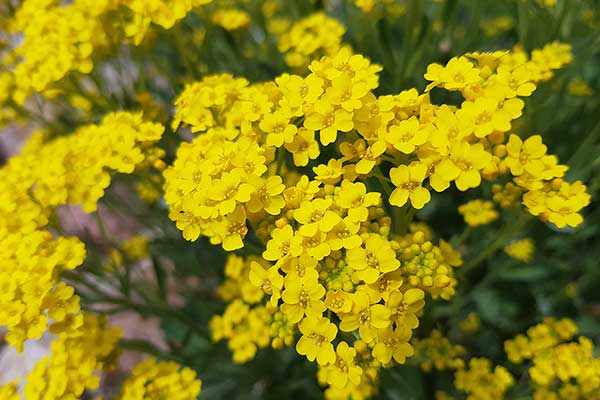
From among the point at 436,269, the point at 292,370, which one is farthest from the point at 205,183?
the point at 292,370

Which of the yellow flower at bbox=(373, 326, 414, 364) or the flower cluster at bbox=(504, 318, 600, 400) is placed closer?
the yellow flower at bbox=(373, 326, 414, 364)

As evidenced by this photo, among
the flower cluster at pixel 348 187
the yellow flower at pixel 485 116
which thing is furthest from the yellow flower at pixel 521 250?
the yellow flower at pixel 485 116

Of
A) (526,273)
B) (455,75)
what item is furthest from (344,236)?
(526,273)

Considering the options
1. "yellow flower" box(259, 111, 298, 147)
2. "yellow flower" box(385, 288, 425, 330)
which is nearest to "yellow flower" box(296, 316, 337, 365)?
"yellow flower" box(385, 288, 425, 330)

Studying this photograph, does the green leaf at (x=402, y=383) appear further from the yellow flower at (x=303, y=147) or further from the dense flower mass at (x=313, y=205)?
the yellow flower at (x=303, y=147)

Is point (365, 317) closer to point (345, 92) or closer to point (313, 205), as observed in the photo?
point (313, 205)

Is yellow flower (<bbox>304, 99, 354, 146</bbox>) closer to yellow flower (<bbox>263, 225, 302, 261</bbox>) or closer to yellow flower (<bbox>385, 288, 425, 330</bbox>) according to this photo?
yellow flower (<bbox>263, 225, 302, 261</bbox>)
